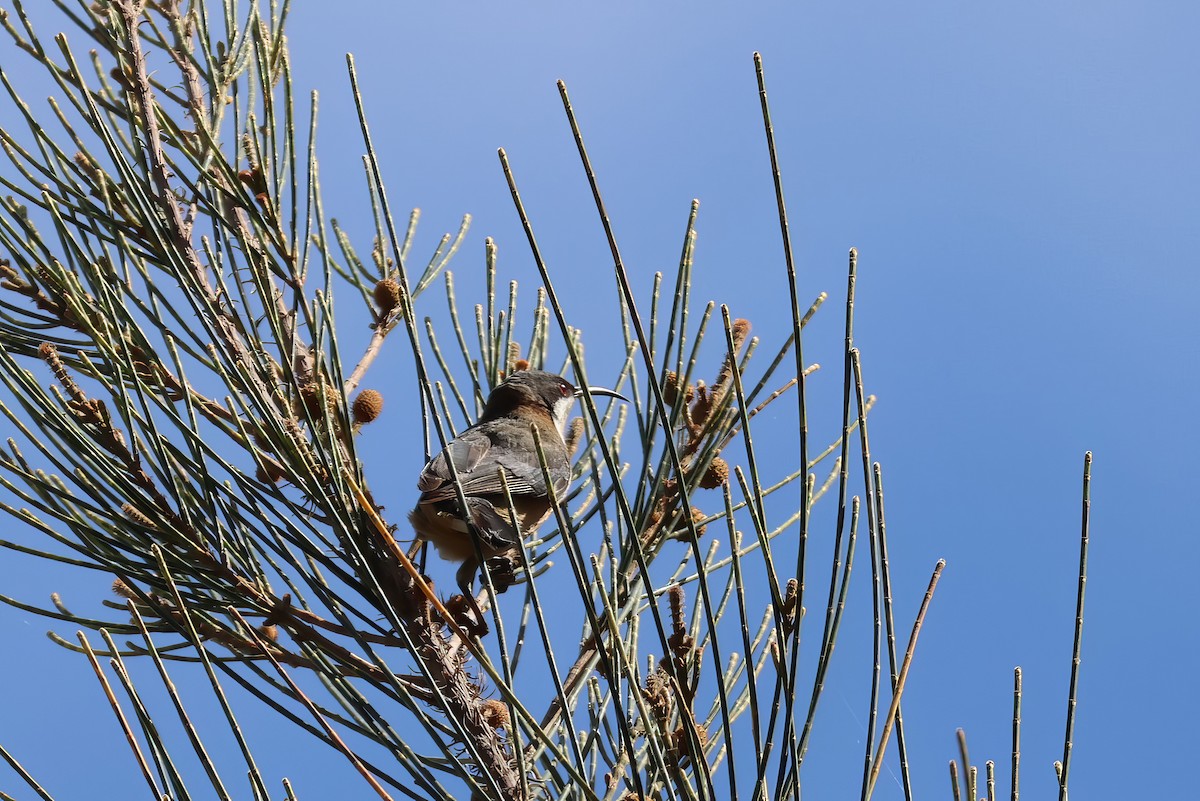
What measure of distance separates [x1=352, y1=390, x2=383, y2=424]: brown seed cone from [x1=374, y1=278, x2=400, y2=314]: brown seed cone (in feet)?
1.26

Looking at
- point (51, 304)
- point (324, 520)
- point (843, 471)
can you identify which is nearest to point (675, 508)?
point (324, 520)

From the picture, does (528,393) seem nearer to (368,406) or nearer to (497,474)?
(497,474)

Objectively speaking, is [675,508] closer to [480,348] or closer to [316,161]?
[480,348]

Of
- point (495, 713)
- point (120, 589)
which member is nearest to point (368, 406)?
point (120, 589)

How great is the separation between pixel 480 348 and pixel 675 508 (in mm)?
987

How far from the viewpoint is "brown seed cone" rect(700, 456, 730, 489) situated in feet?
10.0

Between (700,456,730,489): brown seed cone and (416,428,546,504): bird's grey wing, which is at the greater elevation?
(416,428,546,504): bird's grey wing

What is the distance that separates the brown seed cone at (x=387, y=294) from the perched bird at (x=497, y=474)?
462mm

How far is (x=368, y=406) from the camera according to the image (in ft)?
10.9

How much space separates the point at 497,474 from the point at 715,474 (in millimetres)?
1171

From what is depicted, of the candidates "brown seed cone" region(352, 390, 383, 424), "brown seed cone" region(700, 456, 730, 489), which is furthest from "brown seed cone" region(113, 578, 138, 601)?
"brown seed cone" region(700, 456, 730, 489)

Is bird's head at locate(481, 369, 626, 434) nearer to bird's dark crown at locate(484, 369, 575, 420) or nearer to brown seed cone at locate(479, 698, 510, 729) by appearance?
bird's dark crown at locate(484, 369, 575, 420)

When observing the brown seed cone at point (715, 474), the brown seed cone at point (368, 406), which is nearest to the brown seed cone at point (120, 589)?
the brown seed cone at point (368, 406)

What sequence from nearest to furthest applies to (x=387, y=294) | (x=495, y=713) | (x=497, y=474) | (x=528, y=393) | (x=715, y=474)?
(x=495, y=713) < (x=715, y=474) < (x=387, y=294) < (x=497, y=474) < (x=528, y=393)
